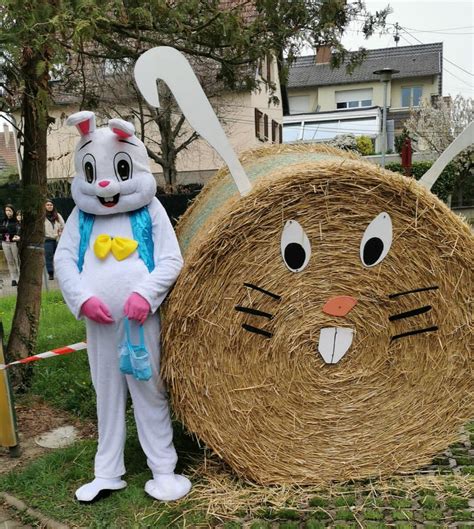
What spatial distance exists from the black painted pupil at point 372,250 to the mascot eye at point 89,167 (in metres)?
1.34

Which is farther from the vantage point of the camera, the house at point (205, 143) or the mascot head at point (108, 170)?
the house at point (205, 143)

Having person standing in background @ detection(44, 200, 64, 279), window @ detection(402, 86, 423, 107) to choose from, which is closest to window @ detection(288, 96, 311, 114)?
window @ detection(402, 86, 423, 107)

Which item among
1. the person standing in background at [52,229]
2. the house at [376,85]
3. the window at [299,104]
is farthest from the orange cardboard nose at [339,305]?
the window at [299,104]

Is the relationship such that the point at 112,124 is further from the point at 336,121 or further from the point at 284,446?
the point at 336,121

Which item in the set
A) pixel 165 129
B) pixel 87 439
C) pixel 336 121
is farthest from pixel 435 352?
pixel 336 121

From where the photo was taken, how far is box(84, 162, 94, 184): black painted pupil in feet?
9.64

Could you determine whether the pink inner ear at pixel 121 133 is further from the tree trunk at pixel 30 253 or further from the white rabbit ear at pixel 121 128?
the tree trunk at pixel 30 253

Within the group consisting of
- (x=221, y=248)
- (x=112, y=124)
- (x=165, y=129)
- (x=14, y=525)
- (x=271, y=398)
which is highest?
(x=165, y=129)

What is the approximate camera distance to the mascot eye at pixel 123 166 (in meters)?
2.93

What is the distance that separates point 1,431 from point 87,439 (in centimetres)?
51

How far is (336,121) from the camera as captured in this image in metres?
25.4

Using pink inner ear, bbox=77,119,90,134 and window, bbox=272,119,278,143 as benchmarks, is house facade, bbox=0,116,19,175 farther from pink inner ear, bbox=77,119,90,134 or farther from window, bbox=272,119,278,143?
window, bbox=272,119,278,143

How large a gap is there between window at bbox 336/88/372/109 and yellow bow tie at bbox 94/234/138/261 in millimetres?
33286

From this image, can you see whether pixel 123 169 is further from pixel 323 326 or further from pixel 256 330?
pixel 323 326
